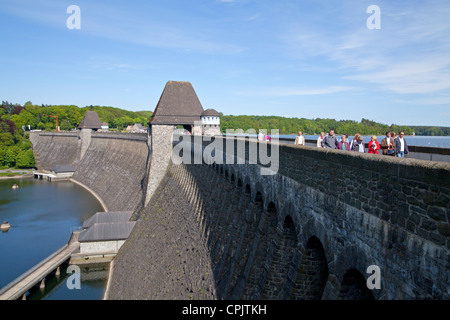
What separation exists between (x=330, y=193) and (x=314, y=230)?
1049 mm

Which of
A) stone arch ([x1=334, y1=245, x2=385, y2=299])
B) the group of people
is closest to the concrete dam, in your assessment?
stone arch ([x1=334, y1=245, x2=385, y2=299])

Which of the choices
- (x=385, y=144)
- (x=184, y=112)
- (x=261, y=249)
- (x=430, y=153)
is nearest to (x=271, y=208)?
(x=261, y=249)

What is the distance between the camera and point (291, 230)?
9.96 m

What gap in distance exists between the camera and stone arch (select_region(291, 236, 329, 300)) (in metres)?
8.34

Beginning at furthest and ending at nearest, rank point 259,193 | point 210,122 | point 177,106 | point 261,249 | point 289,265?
1. point 177,106
2. point 210,122
3. point 259,193
4. point 261,249
5. point 289,265

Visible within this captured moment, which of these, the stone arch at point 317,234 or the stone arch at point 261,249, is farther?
the stone arch at point 261,249

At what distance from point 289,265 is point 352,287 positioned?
130 inches

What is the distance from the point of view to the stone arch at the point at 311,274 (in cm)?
834

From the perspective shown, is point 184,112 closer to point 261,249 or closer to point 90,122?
point 261,249

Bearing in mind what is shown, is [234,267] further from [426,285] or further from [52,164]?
[52,164]

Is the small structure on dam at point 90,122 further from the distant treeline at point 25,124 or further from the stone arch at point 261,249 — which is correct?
the stone arch at point 261,249

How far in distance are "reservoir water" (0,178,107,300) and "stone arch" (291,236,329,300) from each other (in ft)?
69.5

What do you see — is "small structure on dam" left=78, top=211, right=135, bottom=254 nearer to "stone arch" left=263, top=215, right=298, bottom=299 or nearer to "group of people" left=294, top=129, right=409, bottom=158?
"stone arch" left=263, top=215, right=298, bottom=299

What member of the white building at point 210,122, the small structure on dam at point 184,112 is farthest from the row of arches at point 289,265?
the small structure on dam at point 184,112
